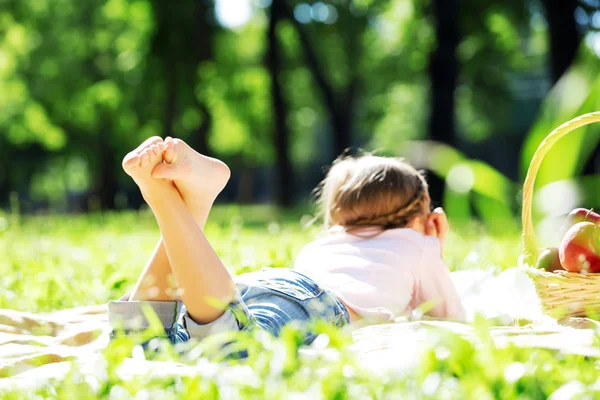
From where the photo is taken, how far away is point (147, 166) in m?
2.42

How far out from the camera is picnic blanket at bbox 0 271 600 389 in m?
1.99

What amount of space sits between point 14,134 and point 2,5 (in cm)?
489

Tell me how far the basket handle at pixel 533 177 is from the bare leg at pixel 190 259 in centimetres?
118

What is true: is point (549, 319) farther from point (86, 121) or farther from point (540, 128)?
point (86, 121)

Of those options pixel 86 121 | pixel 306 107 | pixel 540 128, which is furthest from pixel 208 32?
pixel 540 128

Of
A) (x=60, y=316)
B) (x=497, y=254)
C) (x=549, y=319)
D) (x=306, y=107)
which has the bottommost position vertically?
(x=306, y=107)

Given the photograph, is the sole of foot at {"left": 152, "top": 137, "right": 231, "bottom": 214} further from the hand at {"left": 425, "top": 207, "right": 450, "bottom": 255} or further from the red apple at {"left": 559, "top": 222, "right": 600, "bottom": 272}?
the red apple at {"left": 559, "top": 222, "right": 600, "bottom": 272}

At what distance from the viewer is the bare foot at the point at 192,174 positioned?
2.43 metres

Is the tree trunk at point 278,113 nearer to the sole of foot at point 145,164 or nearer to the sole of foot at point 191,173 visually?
the sole of foot at point 191,173

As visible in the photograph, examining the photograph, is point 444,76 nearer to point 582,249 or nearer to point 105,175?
point 582,249

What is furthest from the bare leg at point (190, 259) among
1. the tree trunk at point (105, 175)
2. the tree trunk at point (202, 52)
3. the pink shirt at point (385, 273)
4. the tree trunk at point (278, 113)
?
the tree trunk at point (105, 175)

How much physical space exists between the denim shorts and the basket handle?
755 millimetres

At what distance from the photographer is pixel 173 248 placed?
7.68ft

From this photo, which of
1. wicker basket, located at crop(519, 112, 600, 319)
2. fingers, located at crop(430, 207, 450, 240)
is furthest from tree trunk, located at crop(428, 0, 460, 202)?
wicker basket, located at crop(519, 112, 600, 319)
